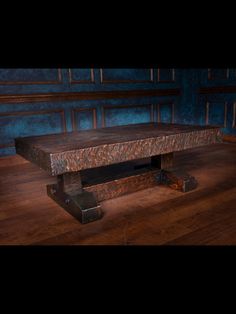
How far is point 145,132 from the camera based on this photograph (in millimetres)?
2094

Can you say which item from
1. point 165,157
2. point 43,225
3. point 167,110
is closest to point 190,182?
point 165,157

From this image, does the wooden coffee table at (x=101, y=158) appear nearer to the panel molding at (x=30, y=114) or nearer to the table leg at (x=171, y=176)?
the table leg at (x=171, y=176)

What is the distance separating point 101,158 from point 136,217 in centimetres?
42

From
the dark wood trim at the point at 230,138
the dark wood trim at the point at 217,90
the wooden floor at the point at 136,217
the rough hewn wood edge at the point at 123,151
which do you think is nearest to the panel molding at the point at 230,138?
the dark wood trim at the point at 230,138

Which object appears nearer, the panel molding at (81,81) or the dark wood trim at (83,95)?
the dark wood trim at (83,95)

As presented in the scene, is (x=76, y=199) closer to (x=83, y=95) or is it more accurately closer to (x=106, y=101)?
(x=83, y=95)

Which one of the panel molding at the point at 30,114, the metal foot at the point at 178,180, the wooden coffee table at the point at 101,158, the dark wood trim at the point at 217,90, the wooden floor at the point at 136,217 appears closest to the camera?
the wooden floor at the point at 136,217

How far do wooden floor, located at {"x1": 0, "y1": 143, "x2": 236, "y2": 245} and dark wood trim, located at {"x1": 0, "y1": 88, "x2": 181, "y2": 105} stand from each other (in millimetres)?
1034

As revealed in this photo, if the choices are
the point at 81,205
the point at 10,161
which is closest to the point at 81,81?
the point at 10,161

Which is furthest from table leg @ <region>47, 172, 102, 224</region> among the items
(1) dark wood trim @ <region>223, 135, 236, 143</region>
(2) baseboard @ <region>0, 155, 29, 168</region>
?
(1) dark wood trim @ <region>223, 135, 236, 143</region>

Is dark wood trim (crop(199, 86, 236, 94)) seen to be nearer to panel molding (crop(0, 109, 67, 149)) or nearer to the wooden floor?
the wooden floor

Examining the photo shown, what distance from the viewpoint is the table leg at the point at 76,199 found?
174 cm

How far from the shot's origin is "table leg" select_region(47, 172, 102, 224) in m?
1.74

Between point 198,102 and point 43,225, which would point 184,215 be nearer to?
point 43,225
